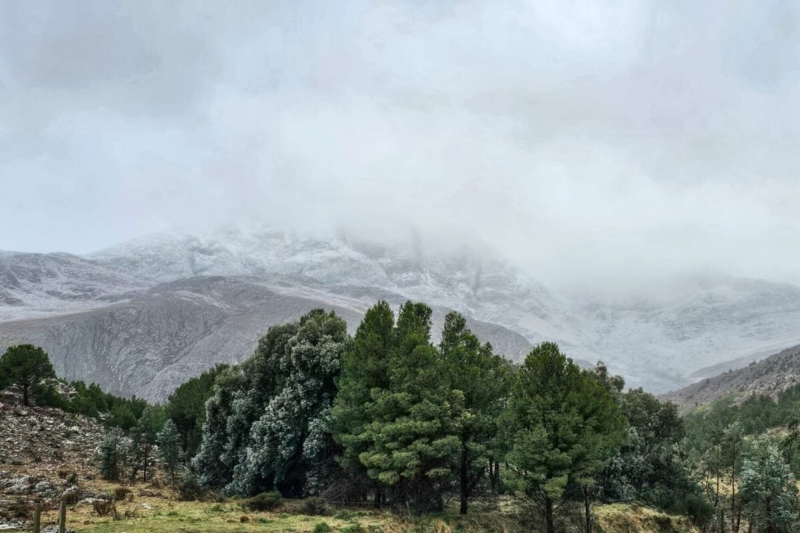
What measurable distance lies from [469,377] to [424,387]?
4.18 m

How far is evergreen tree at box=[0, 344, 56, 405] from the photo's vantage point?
5856cm

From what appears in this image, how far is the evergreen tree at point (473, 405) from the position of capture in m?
35.9

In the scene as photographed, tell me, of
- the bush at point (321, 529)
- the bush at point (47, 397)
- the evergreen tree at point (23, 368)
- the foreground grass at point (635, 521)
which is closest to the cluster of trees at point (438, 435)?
the foreground grass at point (635, 521)

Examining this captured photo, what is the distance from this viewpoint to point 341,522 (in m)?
30.9

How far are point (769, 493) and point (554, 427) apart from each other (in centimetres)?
2355

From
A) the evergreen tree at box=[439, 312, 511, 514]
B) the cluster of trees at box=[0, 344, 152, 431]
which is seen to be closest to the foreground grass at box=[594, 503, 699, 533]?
the evergreen tree at box=[439, 312, 511, 514]

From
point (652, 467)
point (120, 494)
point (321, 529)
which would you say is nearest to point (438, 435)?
→ point (321, 529)

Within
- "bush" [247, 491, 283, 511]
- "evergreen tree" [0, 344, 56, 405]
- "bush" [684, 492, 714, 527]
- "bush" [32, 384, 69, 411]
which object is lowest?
"bush" [684, 492, 714, 527]

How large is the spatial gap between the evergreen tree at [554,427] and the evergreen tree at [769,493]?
17.1 metres

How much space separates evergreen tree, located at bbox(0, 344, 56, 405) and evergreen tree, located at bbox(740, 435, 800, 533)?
238 ft

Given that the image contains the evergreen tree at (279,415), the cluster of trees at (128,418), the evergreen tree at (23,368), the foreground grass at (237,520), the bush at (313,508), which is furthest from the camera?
the evergreen tree at (23,368)

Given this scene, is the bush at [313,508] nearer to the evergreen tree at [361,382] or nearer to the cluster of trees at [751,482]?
the evergreen tree at [361,382]

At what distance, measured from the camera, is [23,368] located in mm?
58531

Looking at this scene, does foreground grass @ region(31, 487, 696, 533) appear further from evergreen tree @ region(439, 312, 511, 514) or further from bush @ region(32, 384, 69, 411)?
bush @ region(32, 384, 69, 411)
